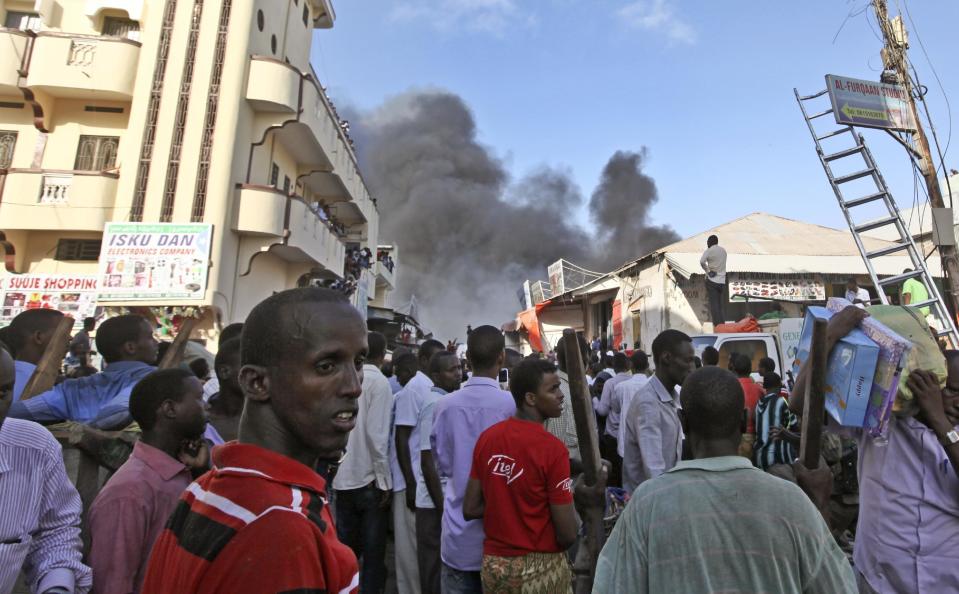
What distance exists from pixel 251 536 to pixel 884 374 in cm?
203

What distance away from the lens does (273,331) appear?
3.46ft

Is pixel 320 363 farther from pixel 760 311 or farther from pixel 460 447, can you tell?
pixel 760 311

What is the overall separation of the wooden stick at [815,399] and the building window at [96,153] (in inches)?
589

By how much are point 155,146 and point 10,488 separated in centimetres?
1246

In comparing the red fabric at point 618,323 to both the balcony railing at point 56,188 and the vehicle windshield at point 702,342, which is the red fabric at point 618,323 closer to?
the vehicle windshield at point 702,342

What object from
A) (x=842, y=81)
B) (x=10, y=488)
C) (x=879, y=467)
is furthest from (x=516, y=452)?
(x=842, y=81)

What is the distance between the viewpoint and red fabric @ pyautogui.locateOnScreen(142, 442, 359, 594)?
31.6 inches

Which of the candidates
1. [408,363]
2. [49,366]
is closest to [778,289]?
[408,363]

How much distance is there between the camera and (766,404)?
166 inches

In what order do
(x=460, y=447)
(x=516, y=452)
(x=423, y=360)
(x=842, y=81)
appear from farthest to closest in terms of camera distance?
(x=842, y=81) → (x=423, y=360) → (x=460, y=447) → (x=516, y=452)

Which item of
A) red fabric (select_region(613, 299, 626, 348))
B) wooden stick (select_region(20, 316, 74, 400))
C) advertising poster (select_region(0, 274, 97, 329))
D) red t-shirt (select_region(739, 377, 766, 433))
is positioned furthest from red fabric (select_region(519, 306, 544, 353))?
wooden stick (select_region(20, 316, 74, 400))

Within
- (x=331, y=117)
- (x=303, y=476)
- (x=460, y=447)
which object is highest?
(x=331, y=117)

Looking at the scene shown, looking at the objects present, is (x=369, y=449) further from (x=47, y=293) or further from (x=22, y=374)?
(x=47, y=293)

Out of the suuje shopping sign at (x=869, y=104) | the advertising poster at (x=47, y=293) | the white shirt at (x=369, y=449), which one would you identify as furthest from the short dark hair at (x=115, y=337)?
the advertising poster at (x=47, y=293)
